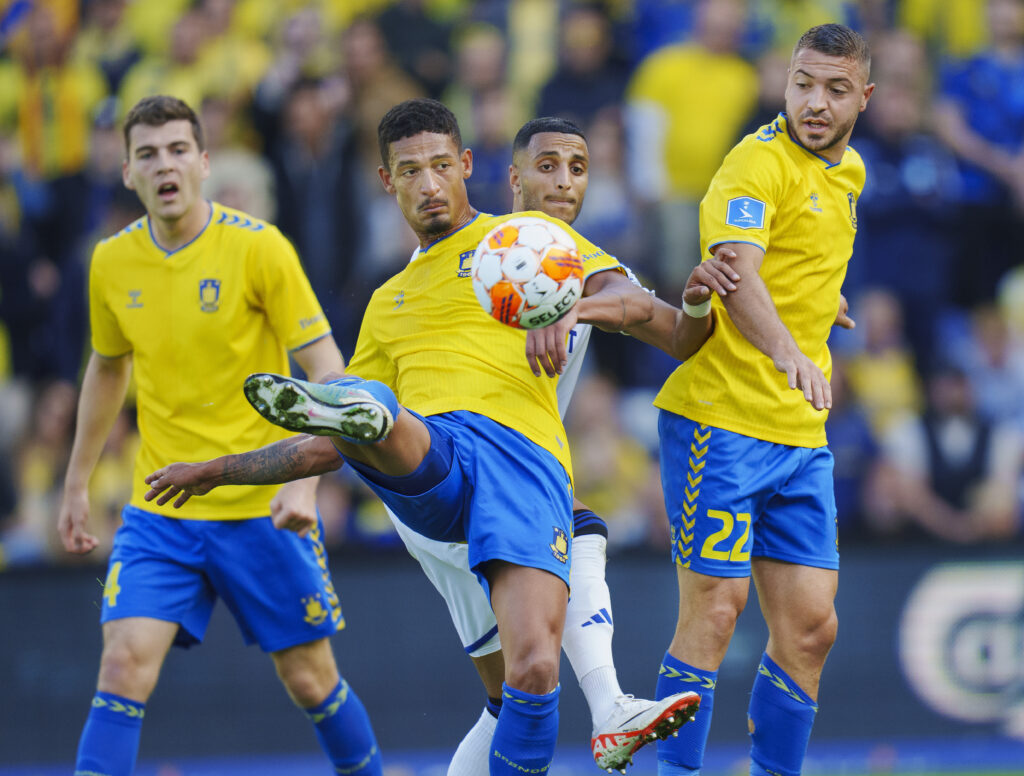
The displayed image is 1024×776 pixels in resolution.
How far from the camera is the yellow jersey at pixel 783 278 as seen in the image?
5070 millimetres

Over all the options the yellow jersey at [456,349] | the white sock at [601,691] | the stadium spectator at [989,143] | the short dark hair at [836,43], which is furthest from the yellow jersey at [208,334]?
the stadium spectator at [989,143]

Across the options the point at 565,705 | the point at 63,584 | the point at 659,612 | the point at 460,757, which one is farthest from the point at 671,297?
the point at 460,757

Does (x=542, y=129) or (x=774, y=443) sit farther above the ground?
(x=542, y=129)

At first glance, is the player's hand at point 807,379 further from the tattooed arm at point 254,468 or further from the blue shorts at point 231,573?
the blue shorts at point 231,573

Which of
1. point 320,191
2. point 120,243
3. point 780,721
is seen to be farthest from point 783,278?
point 320,191

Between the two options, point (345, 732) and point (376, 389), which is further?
point (345, 732)

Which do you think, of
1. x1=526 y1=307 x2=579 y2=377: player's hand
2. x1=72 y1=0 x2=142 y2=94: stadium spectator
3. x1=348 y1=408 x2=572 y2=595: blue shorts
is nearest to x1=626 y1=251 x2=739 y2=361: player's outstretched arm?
x1=526 y1=307 x2=579 y2=377: player's hand

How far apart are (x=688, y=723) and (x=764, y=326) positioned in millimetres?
1477

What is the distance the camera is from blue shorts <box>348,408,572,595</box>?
4551 mm

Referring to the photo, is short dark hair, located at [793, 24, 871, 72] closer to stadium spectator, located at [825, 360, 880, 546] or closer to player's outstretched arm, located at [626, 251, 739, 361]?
player's outstretched arm, located at [626, 251, 739, 361]

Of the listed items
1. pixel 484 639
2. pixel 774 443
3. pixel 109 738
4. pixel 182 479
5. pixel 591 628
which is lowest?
pixel 109 738

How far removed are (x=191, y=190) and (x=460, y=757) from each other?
8.61ft

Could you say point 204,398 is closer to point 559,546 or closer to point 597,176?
point 559,546

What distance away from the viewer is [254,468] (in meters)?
4.48
